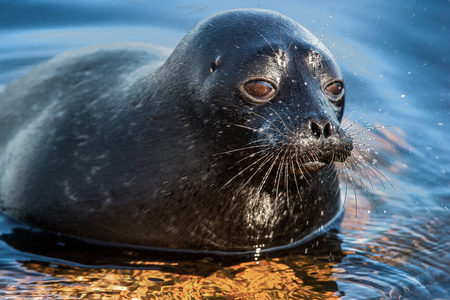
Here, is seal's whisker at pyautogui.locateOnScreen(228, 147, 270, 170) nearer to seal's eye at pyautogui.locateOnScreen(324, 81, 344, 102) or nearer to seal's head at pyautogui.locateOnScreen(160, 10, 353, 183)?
seal's head at pyautogui.locateOnScreen(160, 10, 353, 183)

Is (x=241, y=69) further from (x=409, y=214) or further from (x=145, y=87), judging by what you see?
(x=409, y=214)

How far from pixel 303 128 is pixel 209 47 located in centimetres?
95

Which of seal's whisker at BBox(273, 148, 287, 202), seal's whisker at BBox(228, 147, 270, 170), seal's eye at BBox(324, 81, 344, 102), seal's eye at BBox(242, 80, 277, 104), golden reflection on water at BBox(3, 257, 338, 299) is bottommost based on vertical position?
golden reflection on water at BBox(3, 257, 338, 299)


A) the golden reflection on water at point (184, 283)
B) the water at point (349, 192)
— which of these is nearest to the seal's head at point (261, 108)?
the golden reflection on water at point (184, 283)

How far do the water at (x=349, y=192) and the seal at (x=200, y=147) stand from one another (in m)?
0.22

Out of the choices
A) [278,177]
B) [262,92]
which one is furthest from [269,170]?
[262,92]

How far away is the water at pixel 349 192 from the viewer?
5.43 m

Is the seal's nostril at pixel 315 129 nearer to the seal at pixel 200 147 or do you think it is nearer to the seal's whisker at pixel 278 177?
the seal at pixel 200 147

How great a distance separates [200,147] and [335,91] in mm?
978

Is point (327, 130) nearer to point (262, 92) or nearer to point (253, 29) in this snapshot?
point (262, 92)

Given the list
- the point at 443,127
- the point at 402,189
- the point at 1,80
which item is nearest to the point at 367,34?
the point at 443,127

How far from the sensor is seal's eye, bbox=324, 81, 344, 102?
5422 mm

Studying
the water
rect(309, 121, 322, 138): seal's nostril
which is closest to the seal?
rect(309, 121, 322, 138): seal's nostril

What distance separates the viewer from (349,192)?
6.85 meters
